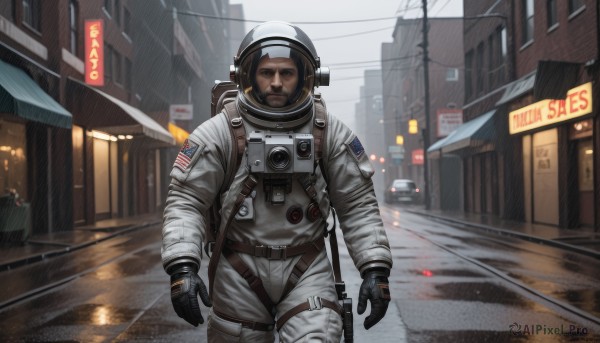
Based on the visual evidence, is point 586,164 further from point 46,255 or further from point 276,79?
point 276,79

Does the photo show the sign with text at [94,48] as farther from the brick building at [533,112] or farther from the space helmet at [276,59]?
the space helmet at [276,59]

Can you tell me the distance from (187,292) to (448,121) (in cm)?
2979

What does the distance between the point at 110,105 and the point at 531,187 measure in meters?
13.3

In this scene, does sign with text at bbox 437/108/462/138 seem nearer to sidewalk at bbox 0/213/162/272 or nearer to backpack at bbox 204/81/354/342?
sidewalk at bbox 0/213/162/272

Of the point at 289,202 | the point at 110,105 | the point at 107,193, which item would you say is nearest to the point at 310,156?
the point at 289,202

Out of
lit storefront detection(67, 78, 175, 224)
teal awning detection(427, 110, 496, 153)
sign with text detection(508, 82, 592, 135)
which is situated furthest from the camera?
teal awning detection(427, 110, 496, 153)

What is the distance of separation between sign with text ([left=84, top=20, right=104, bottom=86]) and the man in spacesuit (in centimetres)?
1876

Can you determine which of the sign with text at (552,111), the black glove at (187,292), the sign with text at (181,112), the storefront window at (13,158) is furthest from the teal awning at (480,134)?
the black glove at (187,292)

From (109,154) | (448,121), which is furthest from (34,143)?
(448,121)

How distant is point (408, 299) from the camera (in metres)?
7.65

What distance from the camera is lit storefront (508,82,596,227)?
16.8m

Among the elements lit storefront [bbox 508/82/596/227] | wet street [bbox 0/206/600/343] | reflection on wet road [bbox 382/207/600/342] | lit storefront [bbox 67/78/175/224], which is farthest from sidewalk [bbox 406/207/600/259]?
lit storefront [bbox 67/78/175/224]

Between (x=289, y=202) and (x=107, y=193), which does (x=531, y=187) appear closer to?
(x=107, y=193)

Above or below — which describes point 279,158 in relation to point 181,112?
below
